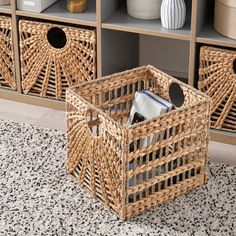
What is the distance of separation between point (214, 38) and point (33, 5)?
696mm

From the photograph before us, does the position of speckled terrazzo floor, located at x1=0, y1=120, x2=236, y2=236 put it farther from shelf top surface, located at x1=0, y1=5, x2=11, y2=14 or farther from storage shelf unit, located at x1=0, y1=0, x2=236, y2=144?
shelf top surface, located at x1=0, y1=5, x2=11, y2=14

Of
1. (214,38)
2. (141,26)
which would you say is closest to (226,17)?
(214,38)

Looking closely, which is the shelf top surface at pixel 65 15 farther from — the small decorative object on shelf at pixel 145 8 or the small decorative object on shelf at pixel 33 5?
the small decorative object on shelf at pixel 145 8

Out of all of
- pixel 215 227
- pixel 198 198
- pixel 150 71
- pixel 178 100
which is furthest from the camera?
pixel 178 100

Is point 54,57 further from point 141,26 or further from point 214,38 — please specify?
point 214,38

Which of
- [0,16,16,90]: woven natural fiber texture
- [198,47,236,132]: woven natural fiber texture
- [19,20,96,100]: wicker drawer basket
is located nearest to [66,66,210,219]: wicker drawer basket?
[198,47,236,132]: woven natural fiber texture

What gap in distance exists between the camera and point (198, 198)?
210cm

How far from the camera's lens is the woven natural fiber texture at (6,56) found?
2613mm

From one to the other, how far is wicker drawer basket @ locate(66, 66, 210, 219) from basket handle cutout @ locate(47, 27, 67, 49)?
0.49m

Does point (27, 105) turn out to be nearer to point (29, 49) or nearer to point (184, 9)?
point (29, 49)

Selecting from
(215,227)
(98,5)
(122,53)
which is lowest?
(215,227)

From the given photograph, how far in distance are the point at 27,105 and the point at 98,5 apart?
1.75ft

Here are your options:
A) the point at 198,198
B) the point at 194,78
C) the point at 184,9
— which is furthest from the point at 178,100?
the point at 198,198

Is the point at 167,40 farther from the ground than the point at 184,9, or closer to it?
closer to it
